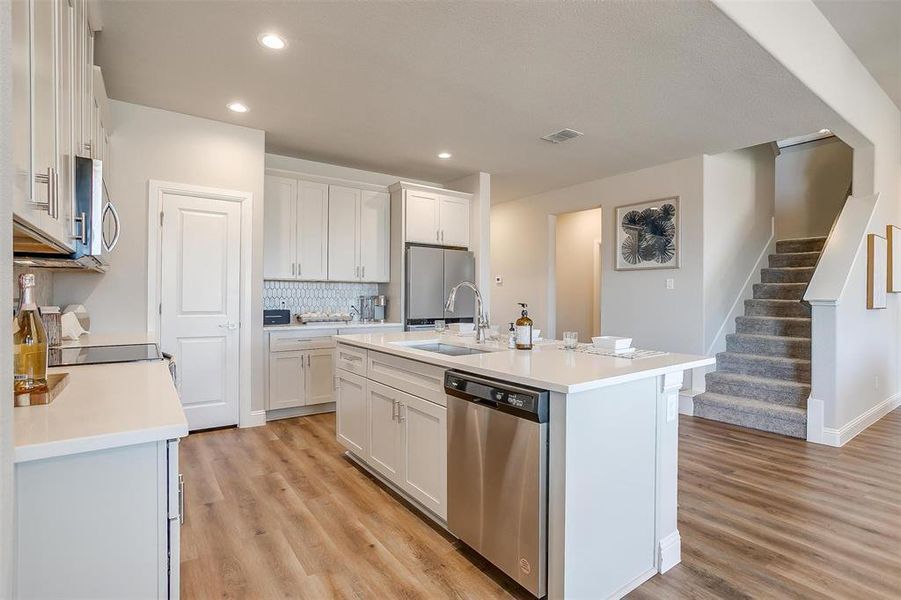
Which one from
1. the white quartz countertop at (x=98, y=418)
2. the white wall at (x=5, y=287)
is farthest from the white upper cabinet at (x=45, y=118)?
the white quartz countertop at (x=98, y=418)

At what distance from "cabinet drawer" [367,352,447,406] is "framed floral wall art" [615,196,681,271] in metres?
3.61

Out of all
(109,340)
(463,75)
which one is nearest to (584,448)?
(463,75)

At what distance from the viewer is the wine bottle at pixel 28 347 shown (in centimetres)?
127

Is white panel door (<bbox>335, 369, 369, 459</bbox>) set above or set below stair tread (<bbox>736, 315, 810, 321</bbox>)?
below

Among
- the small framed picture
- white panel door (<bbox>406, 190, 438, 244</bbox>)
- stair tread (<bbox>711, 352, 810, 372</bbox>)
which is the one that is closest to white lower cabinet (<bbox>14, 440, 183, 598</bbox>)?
white panel door (<bbox>406, 190, 438, 244</bbox>)

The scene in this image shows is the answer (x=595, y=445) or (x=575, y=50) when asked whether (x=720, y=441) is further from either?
(x=575, y=50)

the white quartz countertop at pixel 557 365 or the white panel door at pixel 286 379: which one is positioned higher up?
the white quartz countertop at pixel 557 365

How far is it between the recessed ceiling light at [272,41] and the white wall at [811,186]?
698 centimetres

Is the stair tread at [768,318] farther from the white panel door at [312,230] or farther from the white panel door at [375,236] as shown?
the white panel door at [312,230]

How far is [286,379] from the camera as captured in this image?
4.18m

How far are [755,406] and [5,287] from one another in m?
4.85

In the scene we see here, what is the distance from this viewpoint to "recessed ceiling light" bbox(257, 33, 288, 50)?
254 centimetres

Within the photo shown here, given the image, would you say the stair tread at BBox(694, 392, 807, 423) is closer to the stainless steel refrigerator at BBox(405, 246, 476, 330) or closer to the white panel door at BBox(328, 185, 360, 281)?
the stainless steel refrigerator at BBox(405, 246, 476, 330)

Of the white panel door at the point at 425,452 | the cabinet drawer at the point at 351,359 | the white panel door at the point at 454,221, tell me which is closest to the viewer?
the white panel door at the point at 425,452
